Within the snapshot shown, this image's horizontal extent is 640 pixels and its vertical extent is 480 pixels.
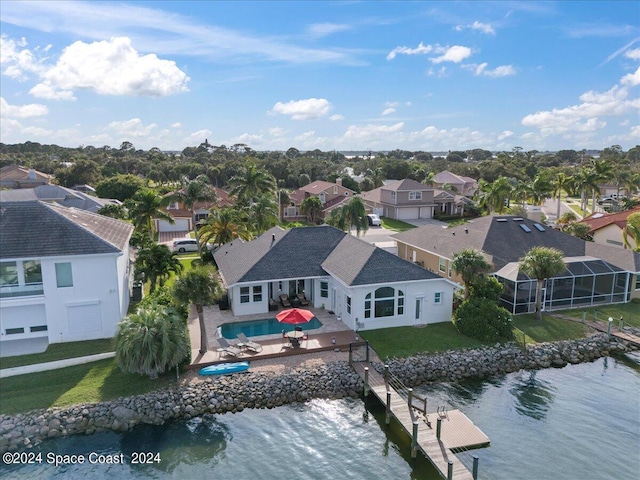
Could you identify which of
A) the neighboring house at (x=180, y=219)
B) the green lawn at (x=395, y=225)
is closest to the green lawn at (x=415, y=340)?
the green lawn at (x=395, y=225)

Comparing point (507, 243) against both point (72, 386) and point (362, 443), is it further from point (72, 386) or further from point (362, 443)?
point (72, 386)

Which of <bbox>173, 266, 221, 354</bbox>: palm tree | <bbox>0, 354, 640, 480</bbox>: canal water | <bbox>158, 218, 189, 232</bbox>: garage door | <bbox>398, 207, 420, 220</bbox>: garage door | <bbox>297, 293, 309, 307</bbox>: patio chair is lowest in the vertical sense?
<bbox>0, 354, 640, 480</bbox>: canal water

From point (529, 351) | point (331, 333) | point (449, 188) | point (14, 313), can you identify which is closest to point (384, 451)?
point (331, 333)

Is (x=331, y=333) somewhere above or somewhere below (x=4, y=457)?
above

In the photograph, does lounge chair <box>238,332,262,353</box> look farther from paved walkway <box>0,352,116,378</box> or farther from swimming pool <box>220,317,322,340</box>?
paved walkway <box>0,352,116,378</box>

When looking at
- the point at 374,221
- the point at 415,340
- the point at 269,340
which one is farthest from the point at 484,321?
the point at 374,221

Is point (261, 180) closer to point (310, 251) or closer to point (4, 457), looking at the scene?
point (310, 251)

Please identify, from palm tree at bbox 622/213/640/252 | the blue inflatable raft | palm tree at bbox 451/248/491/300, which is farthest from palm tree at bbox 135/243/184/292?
palm tree at bbox 622/213/640/252
